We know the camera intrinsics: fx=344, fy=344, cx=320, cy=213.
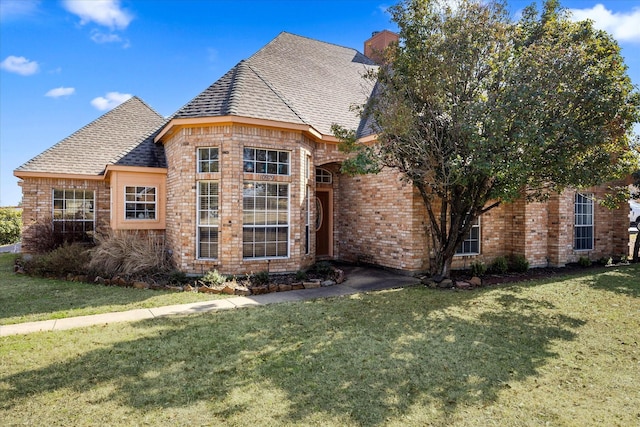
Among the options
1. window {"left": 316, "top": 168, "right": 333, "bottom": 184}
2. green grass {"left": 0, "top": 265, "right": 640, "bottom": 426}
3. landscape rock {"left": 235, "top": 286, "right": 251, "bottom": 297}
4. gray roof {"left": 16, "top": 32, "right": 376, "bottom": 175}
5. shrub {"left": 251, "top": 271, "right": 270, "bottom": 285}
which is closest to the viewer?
green grass {"left": 0, "top": 265, "right": 640, "bottom": 426}

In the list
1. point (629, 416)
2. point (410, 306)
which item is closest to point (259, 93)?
point (410, 306)

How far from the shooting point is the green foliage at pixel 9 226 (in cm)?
1933

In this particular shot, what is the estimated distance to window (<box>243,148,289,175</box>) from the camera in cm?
932

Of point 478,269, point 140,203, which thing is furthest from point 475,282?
point 140,203

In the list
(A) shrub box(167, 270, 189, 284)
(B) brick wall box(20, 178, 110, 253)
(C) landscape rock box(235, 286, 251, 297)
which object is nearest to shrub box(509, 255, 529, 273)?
(C) landscape rock box(235, 286, 251, 297)

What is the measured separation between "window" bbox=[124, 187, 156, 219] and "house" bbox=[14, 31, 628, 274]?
0.03 metres

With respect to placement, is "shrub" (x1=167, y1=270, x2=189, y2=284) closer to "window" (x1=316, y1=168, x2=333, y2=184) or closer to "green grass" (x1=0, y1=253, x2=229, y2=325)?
"green grass" (x1=0, y1=253, x2=229, y2=325)

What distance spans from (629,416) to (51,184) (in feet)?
55.1

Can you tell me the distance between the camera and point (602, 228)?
13773mm

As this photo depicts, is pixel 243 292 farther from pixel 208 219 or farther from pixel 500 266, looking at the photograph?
pixel 500 266

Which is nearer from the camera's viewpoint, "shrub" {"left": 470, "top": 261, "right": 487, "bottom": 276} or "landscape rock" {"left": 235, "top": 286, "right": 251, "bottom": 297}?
"landscape rock" {"left": 235, "top": 286, "right": 251, "bottom": 297}

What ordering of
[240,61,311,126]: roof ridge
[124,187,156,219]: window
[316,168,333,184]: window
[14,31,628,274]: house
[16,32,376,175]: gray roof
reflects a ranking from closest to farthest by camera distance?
[14,31,628,274]: house → [16,32,376,175]: gray roof → [240,61,311,126]: roof ridge → [124,187,156,219]: window → [316,168,333,184]: window

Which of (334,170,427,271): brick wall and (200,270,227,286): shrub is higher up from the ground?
(334,170,427,271): brick wall

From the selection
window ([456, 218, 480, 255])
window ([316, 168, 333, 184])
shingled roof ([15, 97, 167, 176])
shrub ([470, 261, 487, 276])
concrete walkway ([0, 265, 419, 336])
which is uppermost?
shingled roof ([15, 97, 167, 176])
